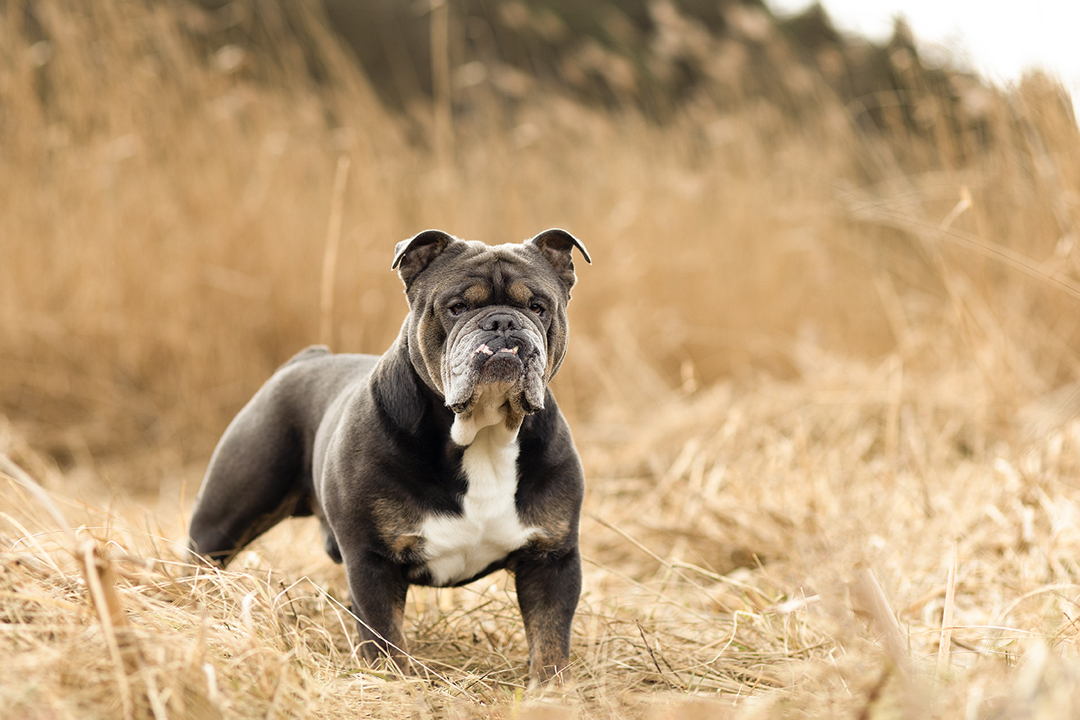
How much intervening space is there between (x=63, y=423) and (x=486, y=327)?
4873 mm

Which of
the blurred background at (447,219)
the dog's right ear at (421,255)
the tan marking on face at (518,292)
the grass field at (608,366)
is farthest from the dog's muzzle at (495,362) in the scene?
the blurred background at (447,219)

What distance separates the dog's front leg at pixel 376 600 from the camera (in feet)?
8.52

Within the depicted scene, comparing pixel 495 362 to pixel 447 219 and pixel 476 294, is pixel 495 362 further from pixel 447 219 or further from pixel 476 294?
pixel 447 219

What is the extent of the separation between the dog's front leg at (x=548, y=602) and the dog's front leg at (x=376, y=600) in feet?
1.15

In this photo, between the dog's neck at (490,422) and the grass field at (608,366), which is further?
the dog's neck at (490,422)

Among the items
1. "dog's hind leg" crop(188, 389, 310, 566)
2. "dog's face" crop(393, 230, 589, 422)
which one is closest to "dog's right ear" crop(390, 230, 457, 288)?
"dog's face" crop(393, 230, 589, 422)

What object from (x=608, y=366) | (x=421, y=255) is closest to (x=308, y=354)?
(x=421, y=255)

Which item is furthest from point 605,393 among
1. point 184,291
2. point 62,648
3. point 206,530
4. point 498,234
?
point 62,648

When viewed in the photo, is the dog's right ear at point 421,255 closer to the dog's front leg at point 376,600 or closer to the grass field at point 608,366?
the dog's front leg at point 376,600

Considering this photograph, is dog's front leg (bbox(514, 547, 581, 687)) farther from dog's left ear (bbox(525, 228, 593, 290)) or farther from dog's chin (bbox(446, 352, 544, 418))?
dog's left ear (bbox(525, 228, 593, 290))

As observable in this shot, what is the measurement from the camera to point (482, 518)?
2580mm

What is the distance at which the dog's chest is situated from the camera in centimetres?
258

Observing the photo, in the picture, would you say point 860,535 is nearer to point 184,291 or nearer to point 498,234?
point 498,234

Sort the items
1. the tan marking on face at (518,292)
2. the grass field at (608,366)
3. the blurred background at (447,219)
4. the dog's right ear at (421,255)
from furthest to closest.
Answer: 1. the blurred background at (447,219)
2. the dog's right ear at (421,255)
3. the tan marking on face at (518,292)
4. the grass field at (608,366)
